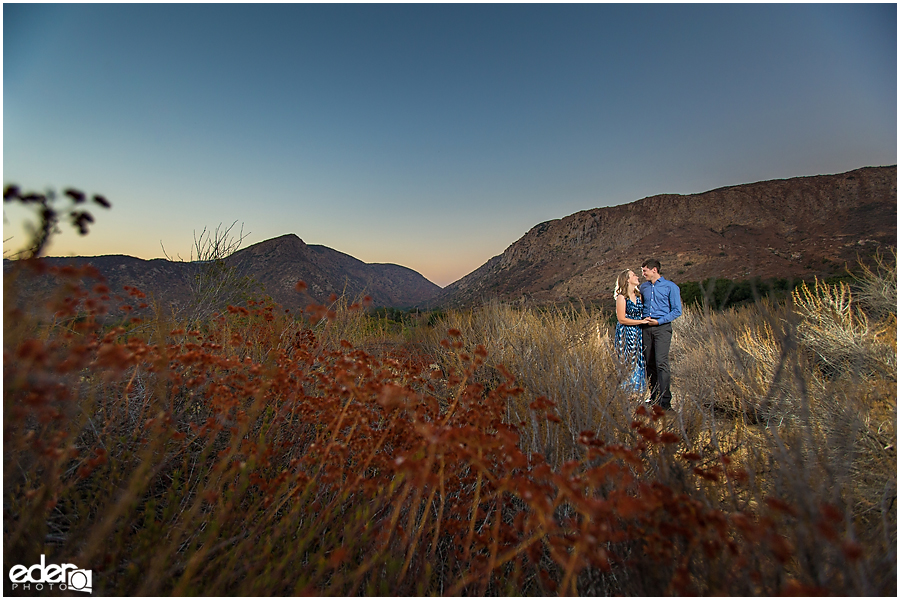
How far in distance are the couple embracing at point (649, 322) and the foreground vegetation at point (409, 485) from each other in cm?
136

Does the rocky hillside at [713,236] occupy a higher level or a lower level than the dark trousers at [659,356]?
higher

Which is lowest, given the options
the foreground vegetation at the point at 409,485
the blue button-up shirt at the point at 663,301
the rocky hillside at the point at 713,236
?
the foreground vegetation at the point at 409,485

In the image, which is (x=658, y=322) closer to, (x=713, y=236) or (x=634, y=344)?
(x=634, y=344)

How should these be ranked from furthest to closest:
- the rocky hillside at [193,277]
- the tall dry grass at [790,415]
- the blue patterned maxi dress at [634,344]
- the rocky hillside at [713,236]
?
the rocky hillside at [713,236] < the blue patterned maxi dress at [634,344] < the rocky hillside at [193,277] < the tall dry grass at [790,415]

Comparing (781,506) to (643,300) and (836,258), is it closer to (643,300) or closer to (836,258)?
(643,300)

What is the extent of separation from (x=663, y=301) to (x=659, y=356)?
609 mm

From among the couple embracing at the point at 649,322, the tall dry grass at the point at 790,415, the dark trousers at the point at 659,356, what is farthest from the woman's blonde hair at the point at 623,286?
the tall dry grass at the point at 790,415

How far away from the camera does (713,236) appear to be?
5806 centimetres

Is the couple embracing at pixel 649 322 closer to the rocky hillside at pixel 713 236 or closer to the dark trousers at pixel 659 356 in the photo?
the dark trousers at pixel 659 356

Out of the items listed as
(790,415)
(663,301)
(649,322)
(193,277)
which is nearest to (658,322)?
(649,322)

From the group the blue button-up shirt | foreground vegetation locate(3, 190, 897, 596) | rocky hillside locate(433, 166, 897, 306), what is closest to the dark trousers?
the blue button-up shirt

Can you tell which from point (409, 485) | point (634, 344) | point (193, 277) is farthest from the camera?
point (193, 277)

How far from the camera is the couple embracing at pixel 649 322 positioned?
4.24 meters

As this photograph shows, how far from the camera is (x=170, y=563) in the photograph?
1.41 m
